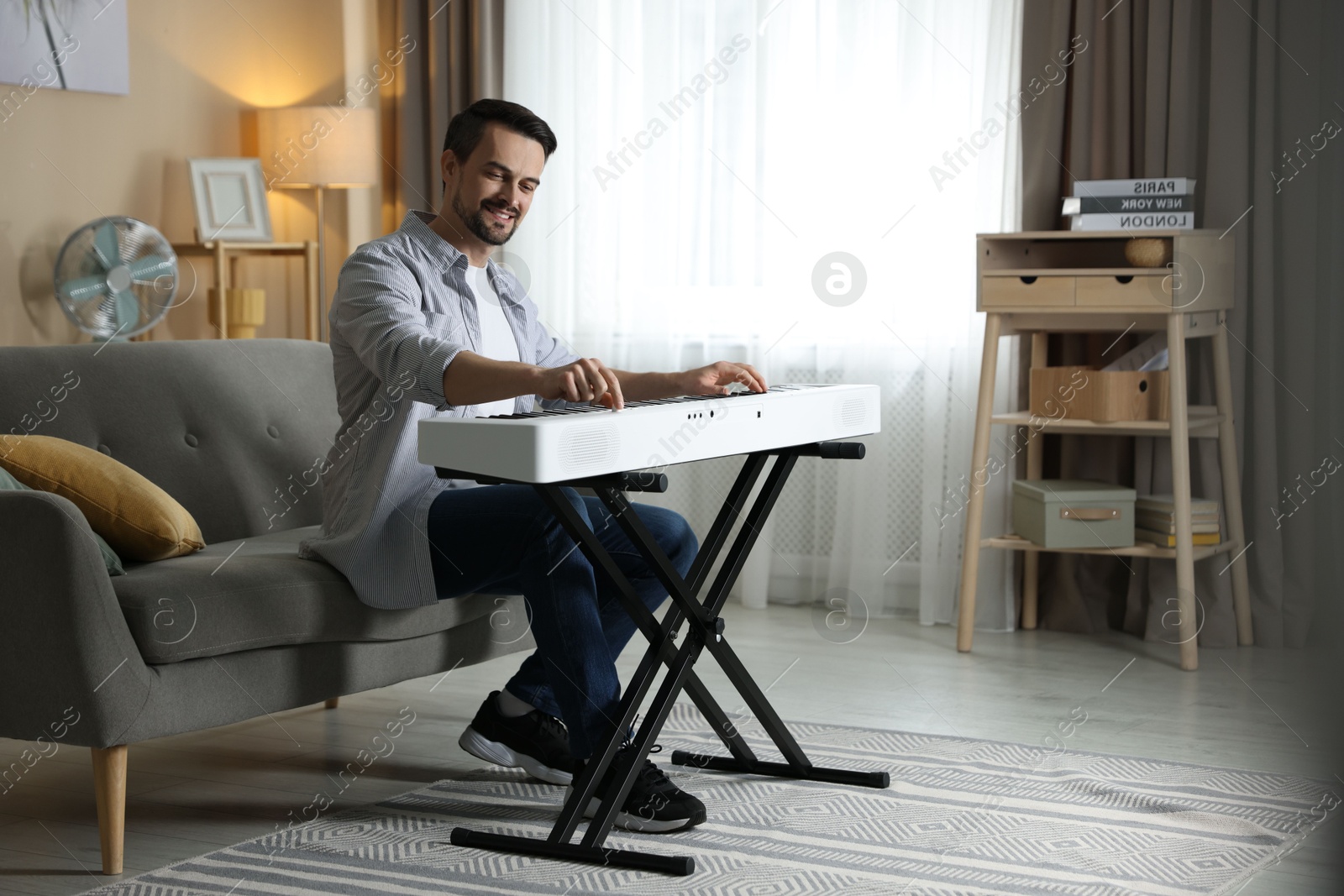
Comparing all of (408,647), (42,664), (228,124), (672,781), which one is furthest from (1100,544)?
(228,124)

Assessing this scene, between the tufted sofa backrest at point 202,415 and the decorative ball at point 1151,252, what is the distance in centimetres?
180

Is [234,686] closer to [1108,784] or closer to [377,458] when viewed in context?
[377,458]

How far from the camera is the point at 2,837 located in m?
1.93

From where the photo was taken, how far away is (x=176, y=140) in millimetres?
3695

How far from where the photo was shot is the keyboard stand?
1759mm

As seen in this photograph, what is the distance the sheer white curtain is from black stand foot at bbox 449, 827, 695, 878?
1.86 meters

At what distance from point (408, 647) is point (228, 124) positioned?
2.29 meters

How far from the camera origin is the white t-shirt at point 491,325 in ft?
7.28

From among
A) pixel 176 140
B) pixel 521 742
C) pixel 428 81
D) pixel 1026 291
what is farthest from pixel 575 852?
pixel 428 81

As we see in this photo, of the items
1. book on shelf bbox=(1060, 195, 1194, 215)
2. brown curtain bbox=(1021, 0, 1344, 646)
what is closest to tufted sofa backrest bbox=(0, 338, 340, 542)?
book on shelf bbox=(1060, 195, 1194, 215)

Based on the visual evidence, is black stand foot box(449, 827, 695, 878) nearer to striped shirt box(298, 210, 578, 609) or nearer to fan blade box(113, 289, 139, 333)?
striped shirt box(298, 210, 578, 609)

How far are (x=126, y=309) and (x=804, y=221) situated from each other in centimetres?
177

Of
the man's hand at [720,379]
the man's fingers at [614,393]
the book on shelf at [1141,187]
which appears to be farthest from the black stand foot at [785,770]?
the book on shelf at [1141,187]

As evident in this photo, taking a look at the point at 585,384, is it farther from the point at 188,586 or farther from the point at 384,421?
the point at 188,586
